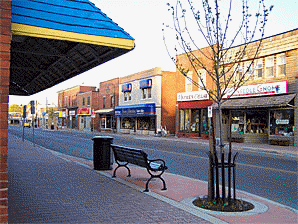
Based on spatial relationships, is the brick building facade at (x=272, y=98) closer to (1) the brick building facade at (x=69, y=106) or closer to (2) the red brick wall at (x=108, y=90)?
(2) the red brick wall at (x=108, y=90)

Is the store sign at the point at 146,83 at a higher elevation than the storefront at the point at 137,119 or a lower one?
higher

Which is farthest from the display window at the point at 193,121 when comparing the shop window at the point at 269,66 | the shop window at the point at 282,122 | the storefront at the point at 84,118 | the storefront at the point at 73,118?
the storefront at the point at 73,118

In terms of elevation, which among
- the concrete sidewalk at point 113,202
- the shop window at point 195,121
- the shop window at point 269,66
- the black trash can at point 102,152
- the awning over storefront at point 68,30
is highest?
the shop window at point 269,66

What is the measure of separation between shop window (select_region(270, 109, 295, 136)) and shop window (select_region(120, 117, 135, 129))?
77.3 ft

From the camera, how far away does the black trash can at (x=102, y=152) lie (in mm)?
10602

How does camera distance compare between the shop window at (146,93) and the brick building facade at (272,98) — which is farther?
the shop window at (146,93)

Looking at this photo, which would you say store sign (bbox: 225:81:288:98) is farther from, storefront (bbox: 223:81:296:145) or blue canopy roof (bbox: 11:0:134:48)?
blue canopy roof (bbox: 11:0:134:48)

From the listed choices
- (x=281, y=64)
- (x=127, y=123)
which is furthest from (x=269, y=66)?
(x=127, y=123)

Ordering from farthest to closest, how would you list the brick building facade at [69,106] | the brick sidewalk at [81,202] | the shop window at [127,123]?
1. the brick building facade at [69,106]
2. the shop window at [127,123]
3. the brick sidewalk at [81,202]

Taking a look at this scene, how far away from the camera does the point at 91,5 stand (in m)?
5.27

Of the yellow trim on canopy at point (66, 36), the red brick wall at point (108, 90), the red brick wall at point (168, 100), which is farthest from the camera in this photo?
the red brick wall at point (108, 90)

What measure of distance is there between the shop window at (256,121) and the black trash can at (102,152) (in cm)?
1834

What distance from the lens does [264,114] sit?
2602 centimetres

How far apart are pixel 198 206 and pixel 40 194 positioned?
→ 331 centimetres
